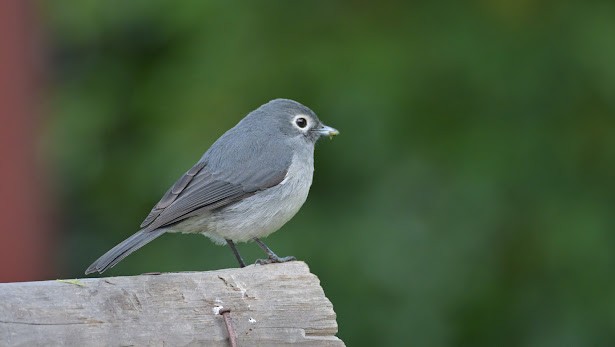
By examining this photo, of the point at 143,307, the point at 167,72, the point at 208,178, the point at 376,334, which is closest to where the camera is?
the point at 143,307

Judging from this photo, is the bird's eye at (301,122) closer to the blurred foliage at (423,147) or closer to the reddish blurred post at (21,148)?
the blurred foliage at (423,147)

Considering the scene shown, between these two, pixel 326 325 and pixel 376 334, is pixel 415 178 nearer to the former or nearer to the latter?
pixel 376 334

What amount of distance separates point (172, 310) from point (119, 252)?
3.48 ft

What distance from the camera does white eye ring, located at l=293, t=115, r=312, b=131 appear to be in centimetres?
582

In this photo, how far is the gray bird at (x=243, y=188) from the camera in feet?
16.9

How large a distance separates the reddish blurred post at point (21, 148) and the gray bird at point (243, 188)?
2.13 metres

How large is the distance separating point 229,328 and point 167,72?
3.75 m

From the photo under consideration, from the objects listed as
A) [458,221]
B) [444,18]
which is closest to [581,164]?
[458,221]

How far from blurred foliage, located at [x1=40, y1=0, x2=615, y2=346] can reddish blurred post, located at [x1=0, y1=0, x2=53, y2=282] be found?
0.32 m

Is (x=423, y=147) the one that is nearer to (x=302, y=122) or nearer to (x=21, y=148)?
(x=302, y=122)

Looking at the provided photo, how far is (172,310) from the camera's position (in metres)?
3.51

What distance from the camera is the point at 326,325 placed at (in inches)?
143

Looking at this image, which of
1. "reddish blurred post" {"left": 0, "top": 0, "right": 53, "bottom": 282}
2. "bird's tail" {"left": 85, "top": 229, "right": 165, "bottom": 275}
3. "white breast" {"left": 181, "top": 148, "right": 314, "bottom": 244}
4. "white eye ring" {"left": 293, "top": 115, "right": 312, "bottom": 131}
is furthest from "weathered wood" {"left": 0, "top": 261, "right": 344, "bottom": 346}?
"reddish blurred post" {"left": 0, "top": 0, "right": 53, "bottom": 282}

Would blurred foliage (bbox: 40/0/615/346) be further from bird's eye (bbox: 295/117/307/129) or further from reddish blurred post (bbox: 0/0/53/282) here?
bird's eye (bbox: 295/117/307/129)
